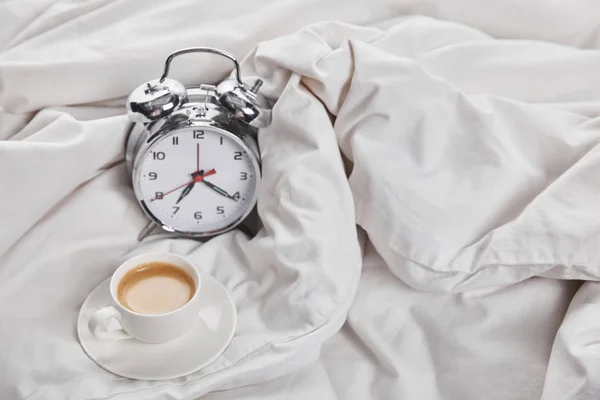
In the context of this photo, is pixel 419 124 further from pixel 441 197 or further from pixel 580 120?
pixel 580 120

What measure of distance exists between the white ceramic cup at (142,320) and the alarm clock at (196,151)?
11 centimetres

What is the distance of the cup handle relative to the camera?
69cm

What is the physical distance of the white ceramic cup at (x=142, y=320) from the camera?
69cm

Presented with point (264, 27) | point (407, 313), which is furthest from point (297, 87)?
point (407, 313)

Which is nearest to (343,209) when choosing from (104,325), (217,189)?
(217,189)

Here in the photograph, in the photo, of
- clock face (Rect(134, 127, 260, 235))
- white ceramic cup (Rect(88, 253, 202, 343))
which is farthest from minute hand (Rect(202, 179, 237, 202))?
white ceramic cup (Rect(88, 253, 202, 343))

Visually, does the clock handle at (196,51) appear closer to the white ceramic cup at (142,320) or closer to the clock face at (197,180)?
the clock face at (197,180)

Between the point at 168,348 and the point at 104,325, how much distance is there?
72 millimetres

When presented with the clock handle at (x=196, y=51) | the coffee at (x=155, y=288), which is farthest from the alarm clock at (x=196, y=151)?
the coffee at (x=155, y=288)

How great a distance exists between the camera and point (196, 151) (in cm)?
82

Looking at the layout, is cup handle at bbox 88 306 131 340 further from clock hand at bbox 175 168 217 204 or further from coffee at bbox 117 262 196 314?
clock hand at bbox 175 168 217 204

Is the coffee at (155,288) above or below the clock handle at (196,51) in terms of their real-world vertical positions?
below

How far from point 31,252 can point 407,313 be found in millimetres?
442

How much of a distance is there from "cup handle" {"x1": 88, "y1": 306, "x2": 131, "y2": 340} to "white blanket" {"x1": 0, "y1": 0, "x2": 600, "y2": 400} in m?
0.03
